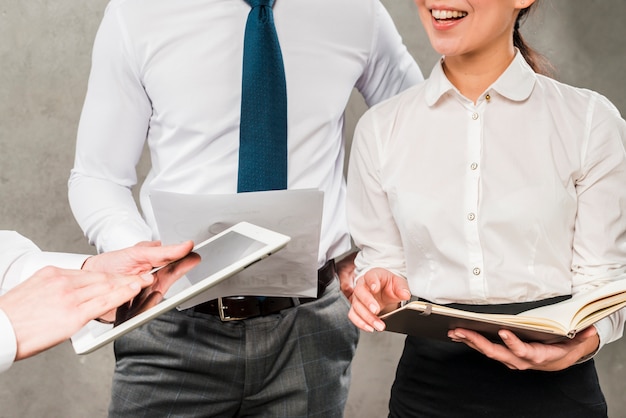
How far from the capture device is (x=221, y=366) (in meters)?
1.80

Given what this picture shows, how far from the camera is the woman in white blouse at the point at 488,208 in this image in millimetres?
1534

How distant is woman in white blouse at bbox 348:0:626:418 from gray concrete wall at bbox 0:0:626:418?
78cm

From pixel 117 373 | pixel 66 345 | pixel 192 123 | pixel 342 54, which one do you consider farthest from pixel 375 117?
pixel 66 345

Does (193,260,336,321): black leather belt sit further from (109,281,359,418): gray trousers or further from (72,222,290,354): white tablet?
(72,222,290,354): white tablet

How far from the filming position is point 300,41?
190cm

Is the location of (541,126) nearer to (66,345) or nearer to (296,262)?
(296,262)

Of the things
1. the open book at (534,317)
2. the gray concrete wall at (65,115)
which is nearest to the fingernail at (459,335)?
the open book at (534,317)

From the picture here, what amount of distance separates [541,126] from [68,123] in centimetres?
154

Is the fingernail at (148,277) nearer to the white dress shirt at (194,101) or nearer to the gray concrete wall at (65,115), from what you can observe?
the white dress shirt at (194,101)

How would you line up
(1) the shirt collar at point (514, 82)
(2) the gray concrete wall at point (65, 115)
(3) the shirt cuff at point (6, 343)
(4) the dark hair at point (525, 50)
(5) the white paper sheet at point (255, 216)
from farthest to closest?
(2) the gray concrete wall at point (65, 115), (4) the dark hair at point (525, 50), (1) the shirt collar at point (514, 82), (5) the white paper sheet at point (255, 216), (3) the shirt cuff at point (6, 343)

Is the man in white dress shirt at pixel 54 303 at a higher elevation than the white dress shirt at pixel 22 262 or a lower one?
higher

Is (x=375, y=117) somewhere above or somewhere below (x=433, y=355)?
above

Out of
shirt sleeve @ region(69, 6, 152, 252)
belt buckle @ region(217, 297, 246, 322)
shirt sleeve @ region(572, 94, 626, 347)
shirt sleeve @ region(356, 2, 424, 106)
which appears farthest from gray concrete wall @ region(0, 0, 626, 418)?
belt buckle @ region(217, 297, 246, 322)

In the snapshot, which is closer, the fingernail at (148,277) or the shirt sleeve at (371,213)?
the fingernail at (148,277)
